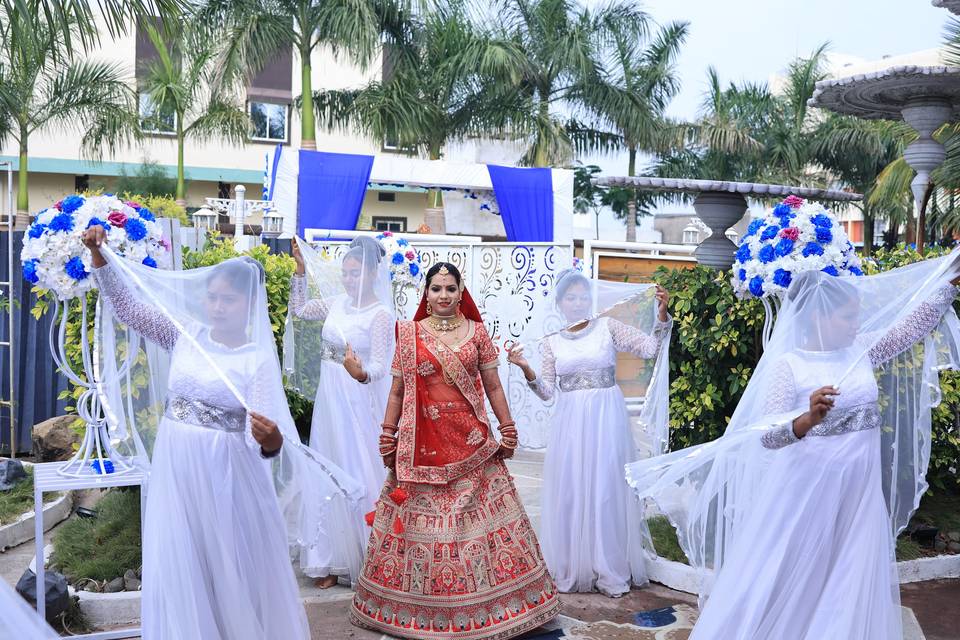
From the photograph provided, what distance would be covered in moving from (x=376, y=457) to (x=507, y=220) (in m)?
10.8

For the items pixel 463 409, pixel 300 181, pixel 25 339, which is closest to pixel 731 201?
pixel 463 409

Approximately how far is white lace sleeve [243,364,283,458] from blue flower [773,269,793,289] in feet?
7.99

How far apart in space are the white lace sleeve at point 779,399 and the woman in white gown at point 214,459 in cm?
189

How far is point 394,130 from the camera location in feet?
69.4

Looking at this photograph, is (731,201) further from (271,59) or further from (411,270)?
(271,59)

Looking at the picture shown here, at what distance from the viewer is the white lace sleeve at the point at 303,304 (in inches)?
260

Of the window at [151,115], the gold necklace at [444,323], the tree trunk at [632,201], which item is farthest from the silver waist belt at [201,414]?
the tree trunk at [632,201]

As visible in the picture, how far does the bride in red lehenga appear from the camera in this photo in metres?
4.99

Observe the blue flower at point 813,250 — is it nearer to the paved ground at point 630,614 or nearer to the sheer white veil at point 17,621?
the paved ground at point 630,614

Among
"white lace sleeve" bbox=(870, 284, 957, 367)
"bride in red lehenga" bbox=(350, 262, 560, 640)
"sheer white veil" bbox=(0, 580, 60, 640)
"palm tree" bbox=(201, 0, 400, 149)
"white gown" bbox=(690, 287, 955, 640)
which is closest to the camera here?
"sheer white veil" bbox=(0, 580, 60, 640)

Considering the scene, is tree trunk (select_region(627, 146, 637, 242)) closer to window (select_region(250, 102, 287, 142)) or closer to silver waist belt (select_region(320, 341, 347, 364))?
window (select_region(250, 102, 287, 142))

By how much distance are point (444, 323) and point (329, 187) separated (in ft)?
33.2

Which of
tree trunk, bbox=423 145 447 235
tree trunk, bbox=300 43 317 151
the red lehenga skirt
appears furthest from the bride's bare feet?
tree trunk, bbox=423 145 447 235

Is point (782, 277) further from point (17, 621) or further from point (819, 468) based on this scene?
point (17, 621)
